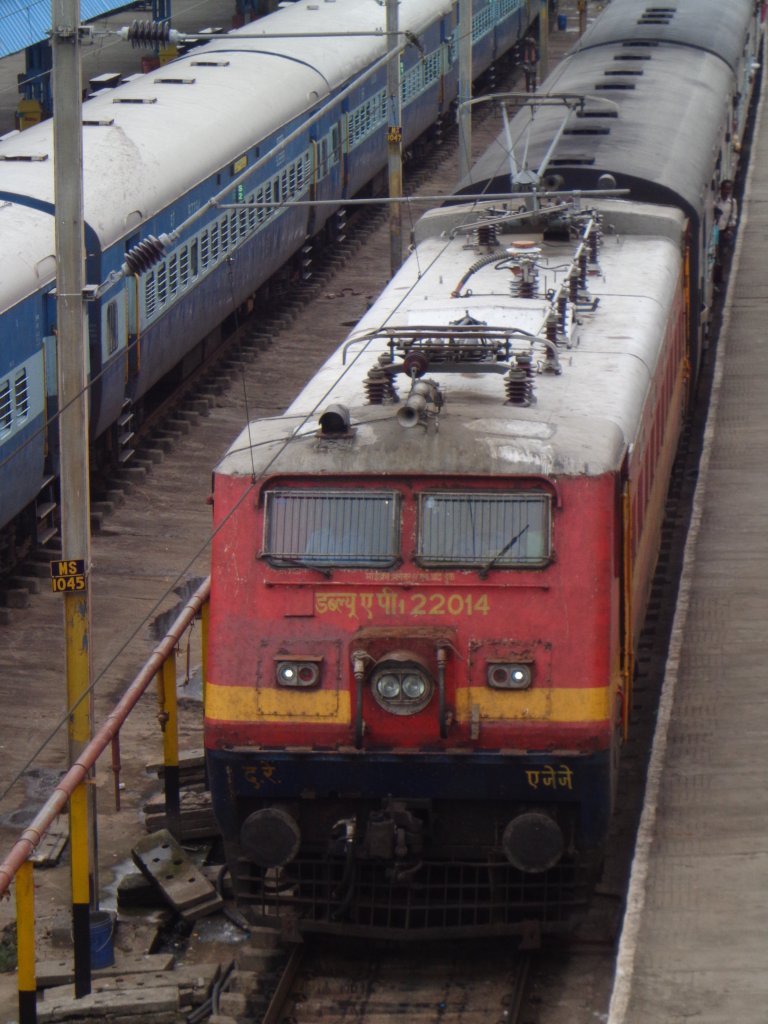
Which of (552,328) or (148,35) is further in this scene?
(552,328)

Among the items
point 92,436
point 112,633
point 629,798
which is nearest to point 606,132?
point 92,436

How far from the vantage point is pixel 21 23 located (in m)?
29.6

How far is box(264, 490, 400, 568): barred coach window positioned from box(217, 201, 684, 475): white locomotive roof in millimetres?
161

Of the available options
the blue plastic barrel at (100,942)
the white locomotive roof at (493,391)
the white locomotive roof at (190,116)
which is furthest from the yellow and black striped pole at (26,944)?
the white locomotive roof at (190,116)

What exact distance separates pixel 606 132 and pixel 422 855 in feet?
35.4

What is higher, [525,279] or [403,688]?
[525,279]

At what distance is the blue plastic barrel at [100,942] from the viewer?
11875mm

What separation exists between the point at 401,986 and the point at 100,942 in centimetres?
196

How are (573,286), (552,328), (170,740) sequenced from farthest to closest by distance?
1. (573,286)
2. (170,740)
3. (552,328)

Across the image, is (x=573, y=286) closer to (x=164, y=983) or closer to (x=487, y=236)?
(x=487, y=236)

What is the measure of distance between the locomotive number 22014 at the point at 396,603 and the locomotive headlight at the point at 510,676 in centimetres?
33

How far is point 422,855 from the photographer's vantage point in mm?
10906

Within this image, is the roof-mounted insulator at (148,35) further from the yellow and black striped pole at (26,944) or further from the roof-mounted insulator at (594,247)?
the yellow and black striped pole at (26,944)

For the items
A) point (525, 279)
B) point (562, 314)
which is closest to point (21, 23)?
point (525, 279)
